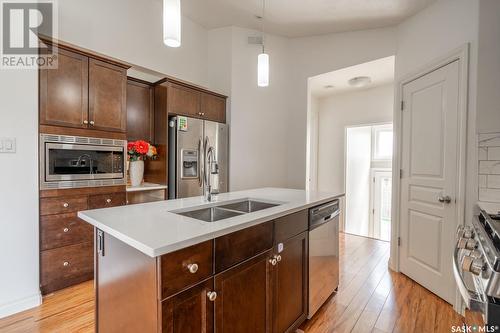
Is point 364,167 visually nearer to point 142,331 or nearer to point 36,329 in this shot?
point 142,331

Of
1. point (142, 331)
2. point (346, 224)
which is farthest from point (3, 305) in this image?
point (346, 224)

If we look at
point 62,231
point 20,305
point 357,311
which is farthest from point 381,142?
point 20,305

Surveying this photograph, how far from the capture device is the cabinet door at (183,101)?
2.94m

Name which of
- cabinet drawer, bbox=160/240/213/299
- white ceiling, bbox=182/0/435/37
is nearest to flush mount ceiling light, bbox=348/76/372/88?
white ceiling, bbox=182/0/435/37

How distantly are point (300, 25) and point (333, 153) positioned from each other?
2394mm

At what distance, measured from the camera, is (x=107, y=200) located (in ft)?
8.10

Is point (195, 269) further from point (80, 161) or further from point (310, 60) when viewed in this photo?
point (310, 60)

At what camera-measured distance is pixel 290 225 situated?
1.63 m

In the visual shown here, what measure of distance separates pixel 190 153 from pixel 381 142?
3.32 metres

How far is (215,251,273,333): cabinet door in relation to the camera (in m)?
1.15

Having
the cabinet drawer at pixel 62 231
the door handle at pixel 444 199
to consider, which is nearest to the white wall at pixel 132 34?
the cabinet drawer at pixel 62 231

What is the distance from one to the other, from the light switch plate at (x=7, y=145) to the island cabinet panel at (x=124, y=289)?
1286 millimetres

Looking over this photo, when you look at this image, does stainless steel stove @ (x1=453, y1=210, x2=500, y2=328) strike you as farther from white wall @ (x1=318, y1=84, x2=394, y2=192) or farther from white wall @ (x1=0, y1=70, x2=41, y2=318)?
white wall @ (x1=318, y1=84, x2=394, y2=192)

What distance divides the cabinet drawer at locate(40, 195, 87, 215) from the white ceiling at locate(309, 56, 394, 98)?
3439 millimetres
